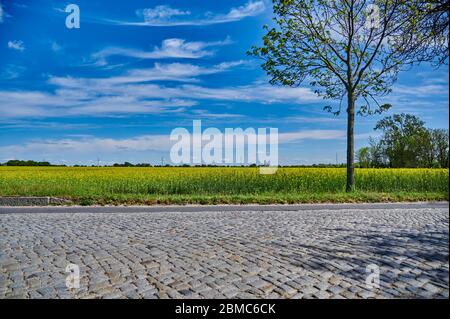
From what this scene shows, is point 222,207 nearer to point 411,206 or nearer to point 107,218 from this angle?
point 107,218

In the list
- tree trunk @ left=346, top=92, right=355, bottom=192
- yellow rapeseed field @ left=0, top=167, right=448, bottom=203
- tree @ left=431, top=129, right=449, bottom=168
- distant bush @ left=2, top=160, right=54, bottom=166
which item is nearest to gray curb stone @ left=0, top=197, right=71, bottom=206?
yellow rapeseed field @ left=0, top=167, right=448, bottom=203

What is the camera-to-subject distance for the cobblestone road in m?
4.38

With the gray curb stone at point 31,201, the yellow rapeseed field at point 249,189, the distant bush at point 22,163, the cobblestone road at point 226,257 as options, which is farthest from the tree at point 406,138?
the distant bush at point 22,163

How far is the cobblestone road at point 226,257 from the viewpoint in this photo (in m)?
4.38

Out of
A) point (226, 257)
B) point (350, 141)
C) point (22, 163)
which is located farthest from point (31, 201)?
point (22, 163)

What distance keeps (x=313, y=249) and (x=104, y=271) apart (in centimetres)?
331

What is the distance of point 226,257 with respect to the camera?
19.2ft

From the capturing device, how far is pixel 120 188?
1734cm

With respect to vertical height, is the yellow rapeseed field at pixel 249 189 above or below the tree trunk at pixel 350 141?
below

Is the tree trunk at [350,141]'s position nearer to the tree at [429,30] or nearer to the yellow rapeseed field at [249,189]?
the yellow rapeseed field at [249,189]

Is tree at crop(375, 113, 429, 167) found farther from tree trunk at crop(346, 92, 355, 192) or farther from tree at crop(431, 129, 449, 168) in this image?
tree at crop(431, 129, 449, 168)

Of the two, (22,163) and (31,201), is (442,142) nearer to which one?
(31,201)
